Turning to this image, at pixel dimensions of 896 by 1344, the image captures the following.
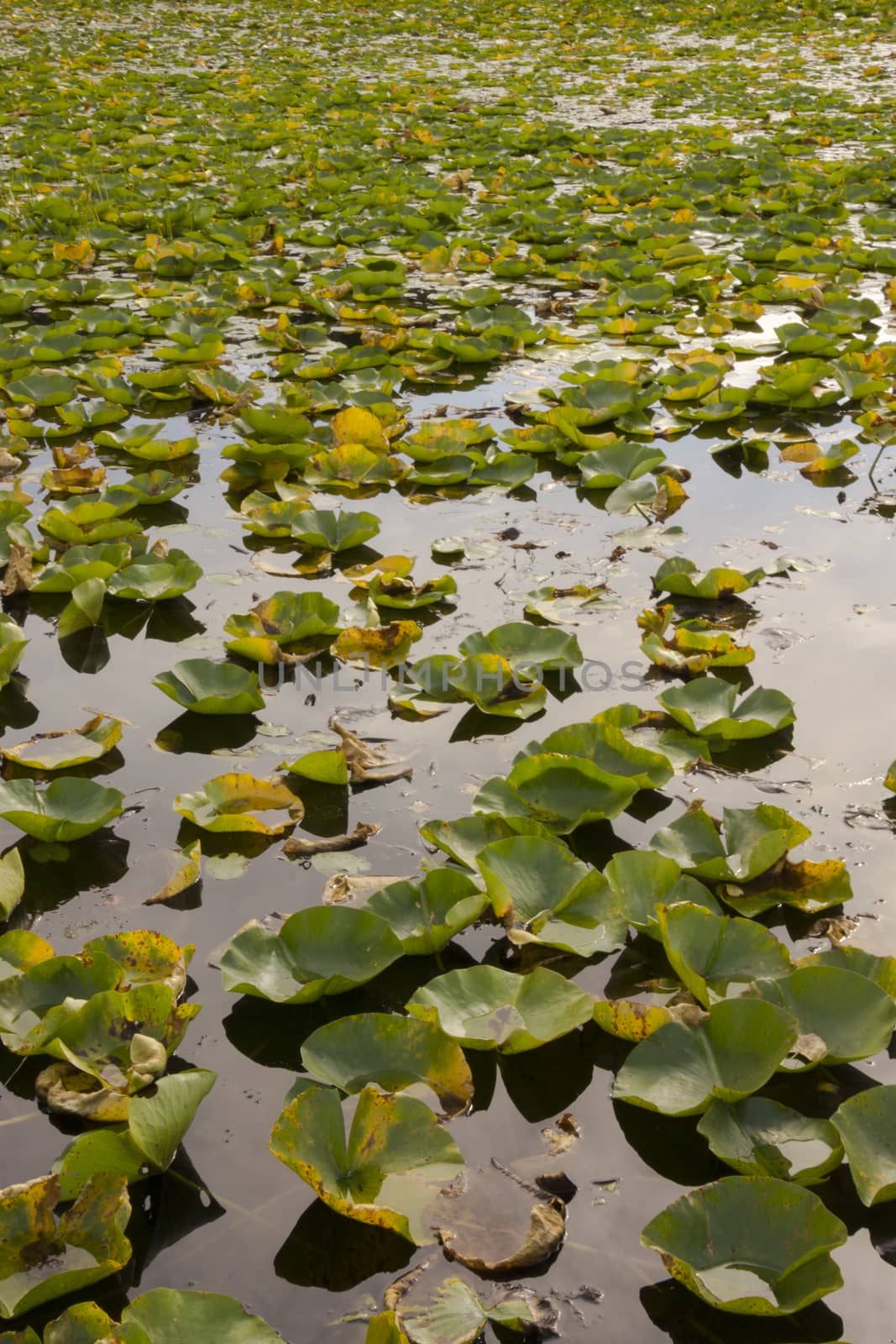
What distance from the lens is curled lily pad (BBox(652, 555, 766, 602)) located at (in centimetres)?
236

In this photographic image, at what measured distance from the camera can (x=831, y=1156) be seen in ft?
3.88

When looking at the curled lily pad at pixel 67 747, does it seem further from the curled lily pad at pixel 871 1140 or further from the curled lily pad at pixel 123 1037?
the curled lily pad at pixel 871 1140

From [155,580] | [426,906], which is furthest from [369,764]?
[155,580]

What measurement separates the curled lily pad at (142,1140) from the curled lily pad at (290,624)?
1080mm

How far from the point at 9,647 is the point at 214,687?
0.39 metres

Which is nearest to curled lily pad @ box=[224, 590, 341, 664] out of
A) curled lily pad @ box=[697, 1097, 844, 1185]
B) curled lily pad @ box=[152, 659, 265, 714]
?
curled lily pad @ box=[152, 659, 265, 714]

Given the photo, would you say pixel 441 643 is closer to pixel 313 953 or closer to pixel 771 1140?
pixel 313 953

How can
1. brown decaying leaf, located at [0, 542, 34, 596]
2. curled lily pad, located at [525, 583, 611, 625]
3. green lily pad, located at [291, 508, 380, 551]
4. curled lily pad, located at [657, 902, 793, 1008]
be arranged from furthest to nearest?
1. green lily pad, located at [291, 508, 380, 551]
2. brown decaying leaf, located at [0, 542, 34, 596]
3. curled lily pad, located at [525, 583, 611, 625]
4. curled lily pad, located at [657, 902, 793, 1008]

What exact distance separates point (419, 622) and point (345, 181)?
16.0 feet

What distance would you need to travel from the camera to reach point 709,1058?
1.29m

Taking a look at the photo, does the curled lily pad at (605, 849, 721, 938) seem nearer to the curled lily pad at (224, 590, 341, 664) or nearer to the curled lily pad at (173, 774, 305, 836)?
the curled lily pad at (173, 774, 305, 836)

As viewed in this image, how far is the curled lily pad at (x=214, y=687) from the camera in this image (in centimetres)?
201

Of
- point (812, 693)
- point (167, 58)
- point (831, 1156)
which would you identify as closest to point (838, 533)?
point (812, 693)

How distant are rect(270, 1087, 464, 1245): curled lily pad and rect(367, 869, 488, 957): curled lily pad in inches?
11.5
